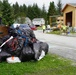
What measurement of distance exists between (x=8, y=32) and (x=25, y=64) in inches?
80.9

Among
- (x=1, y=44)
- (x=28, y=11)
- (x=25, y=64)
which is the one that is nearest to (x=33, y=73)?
(x=25, y=64)

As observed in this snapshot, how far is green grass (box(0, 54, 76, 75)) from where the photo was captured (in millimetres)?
7207

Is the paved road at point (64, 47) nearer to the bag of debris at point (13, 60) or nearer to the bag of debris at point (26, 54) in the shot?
the bag of debris at point (26, 54)

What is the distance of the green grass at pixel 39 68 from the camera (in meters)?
7.21

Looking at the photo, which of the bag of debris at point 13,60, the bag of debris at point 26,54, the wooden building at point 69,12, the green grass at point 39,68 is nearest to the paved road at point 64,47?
the green grass at point 39,68

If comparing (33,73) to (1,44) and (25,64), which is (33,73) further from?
(1,44)

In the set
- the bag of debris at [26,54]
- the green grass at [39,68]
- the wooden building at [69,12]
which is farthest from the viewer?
the wooden building at [69,12]

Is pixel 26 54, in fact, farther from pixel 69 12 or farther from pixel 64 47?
pixel 69 12

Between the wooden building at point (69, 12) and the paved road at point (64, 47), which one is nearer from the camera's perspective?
the paved road at point (64, 47)

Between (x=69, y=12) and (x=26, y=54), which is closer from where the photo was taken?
(x=26, y=54)

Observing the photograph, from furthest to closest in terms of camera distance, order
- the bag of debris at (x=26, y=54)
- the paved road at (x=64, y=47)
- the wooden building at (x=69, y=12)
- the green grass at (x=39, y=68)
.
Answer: the wooden building at (x=69, y=12), the paved road at (x=64, y=47), the bag of debris at (x=26, y=54), the green grass at (x=39, y=68)

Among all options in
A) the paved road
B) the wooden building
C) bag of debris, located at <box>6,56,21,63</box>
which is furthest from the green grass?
the wooden building

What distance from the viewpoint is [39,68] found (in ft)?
25.4

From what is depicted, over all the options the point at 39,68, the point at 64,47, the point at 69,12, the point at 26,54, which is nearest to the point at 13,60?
the point at 26,54
